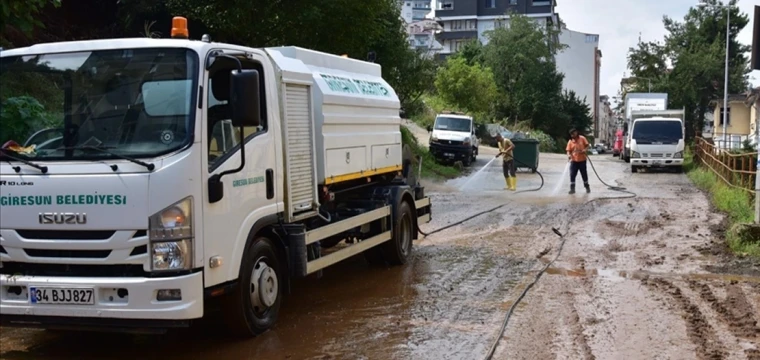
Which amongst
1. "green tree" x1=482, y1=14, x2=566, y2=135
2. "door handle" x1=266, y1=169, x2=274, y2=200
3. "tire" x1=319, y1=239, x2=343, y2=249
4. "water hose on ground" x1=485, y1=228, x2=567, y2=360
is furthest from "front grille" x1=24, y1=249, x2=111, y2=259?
"green tree" x1=482, y1=14, x2=566, y2=135

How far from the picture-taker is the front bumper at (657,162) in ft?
93.4

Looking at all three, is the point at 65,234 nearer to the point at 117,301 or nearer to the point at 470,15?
the point at 117,301

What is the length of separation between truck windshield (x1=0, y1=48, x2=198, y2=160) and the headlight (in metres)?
0.46

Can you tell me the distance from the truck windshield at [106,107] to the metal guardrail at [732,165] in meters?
11.0

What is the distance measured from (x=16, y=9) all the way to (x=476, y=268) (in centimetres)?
621

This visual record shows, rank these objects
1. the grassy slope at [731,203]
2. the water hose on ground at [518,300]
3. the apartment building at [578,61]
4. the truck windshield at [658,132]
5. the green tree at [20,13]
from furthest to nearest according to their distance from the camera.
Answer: the apartment building at [578,61] < the truck windshield at [658,132] < the grassy slope at [731,203] < the green tree at [20,13] < the water hose on ground at [518,300]

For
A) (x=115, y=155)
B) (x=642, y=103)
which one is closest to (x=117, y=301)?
(x=115, y=155)

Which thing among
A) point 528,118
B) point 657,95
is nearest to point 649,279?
point 657,95

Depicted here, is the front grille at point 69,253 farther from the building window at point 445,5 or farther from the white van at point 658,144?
the building window at point 445,5

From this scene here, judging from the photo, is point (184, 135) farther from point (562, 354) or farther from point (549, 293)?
point (549, 293)

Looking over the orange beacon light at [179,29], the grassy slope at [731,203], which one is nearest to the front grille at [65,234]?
the orange beacon light at [179,29]

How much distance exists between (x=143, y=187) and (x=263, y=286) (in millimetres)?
1601

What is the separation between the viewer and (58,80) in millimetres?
Answer: 6133

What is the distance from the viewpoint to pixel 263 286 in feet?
21.6
